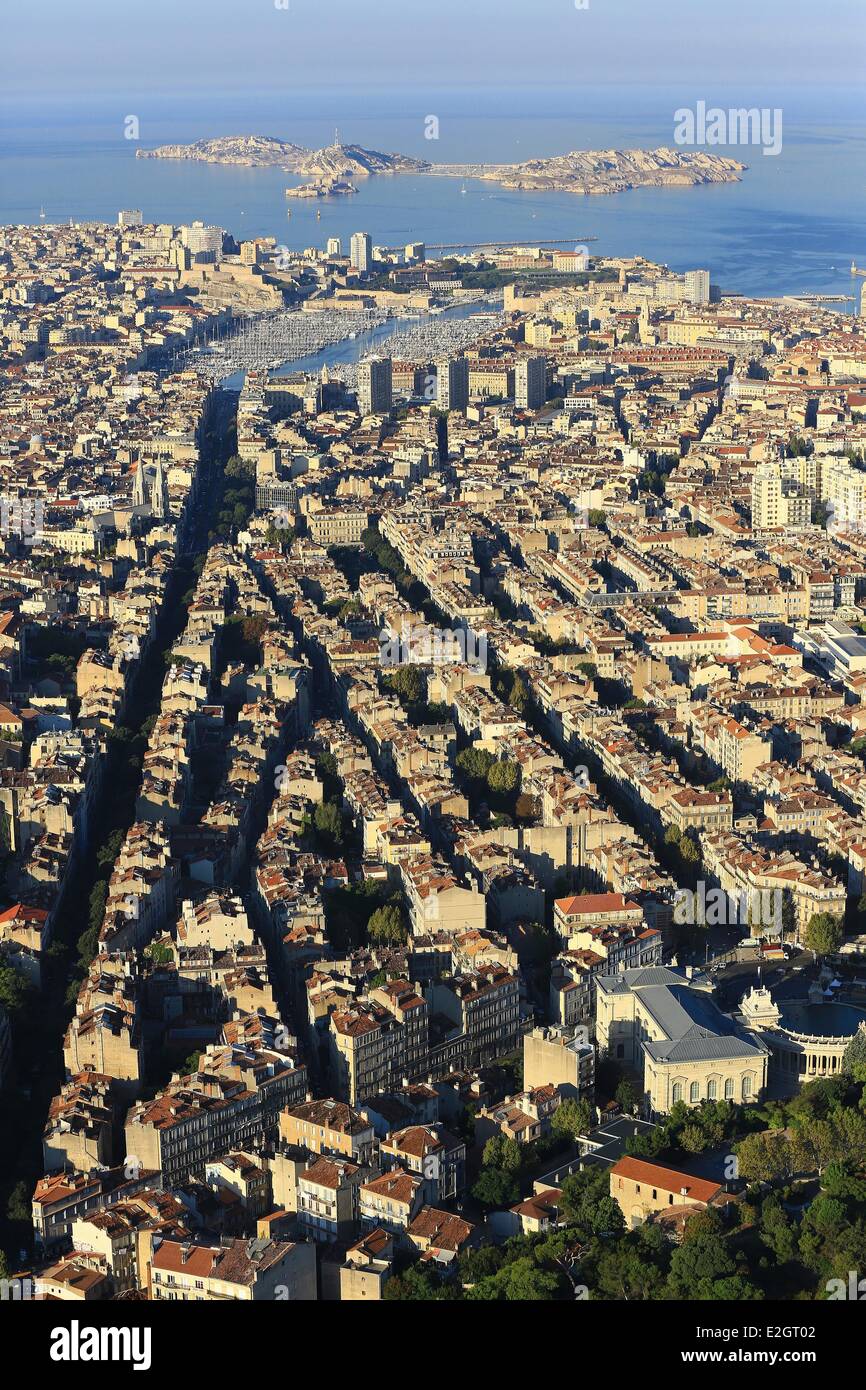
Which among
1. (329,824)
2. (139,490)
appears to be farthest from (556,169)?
(329,824)

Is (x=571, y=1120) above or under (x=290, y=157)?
under

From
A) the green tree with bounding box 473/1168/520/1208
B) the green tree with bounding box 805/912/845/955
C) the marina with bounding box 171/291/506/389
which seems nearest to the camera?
the green tree with bounding box 473/1168/520/1208

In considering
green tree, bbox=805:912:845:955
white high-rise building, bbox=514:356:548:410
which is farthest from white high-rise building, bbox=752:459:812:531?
green tree, bbox=805:912:845:955

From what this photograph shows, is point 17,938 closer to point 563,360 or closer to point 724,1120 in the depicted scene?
point 724,1120

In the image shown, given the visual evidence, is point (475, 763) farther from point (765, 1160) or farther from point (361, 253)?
point (361, 253)

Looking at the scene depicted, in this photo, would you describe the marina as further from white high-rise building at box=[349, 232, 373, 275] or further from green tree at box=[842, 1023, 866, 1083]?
green tree at box=[842, 1023, 866, 1083]

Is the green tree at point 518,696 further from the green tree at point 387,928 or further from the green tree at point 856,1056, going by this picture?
the green tree at point 856,1056
